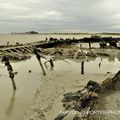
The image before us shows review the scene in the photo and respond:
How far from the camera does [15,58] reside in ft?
115

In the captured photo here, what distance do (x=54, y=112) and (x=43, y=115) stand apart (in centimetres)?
61

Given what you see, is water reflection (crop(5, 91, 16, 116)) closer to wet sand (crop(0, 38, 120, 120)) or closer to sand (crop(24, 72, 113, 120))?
wet sand (crop(0, 38, 120, 120))

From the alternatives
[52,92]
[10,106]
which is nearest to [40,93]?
[52,92]

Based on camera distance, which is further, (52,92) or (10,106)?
(52,92)

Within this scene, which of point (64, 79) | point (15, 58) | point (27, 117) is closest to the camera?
point (27, 117)

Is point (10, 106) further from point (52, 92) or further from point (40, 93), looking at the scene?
point (52, 92)

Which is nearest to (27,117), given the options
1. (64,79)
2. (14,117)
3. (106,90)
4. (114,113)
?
(14,117)

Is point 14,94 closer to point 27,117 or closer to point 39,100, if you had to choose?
point 39,100

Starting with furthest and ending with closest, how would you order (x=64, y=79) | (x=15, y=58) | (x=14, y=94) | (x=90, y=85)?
(x=15, y=58), (x=64, y=79), (x=14, y=94), (x=90, y=85)

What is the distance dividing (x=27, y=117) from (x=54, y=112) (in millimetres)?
1348

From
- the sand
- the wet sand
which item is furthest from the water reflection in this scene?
the sand

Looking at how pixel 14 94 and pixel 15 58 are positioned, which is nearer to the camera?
Result: pixel 14 94

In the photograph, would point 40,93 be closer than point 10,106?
No

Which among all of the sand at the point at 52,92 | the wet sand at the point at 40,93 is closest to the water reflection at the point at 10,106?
the wet sand at the point at 40,93
